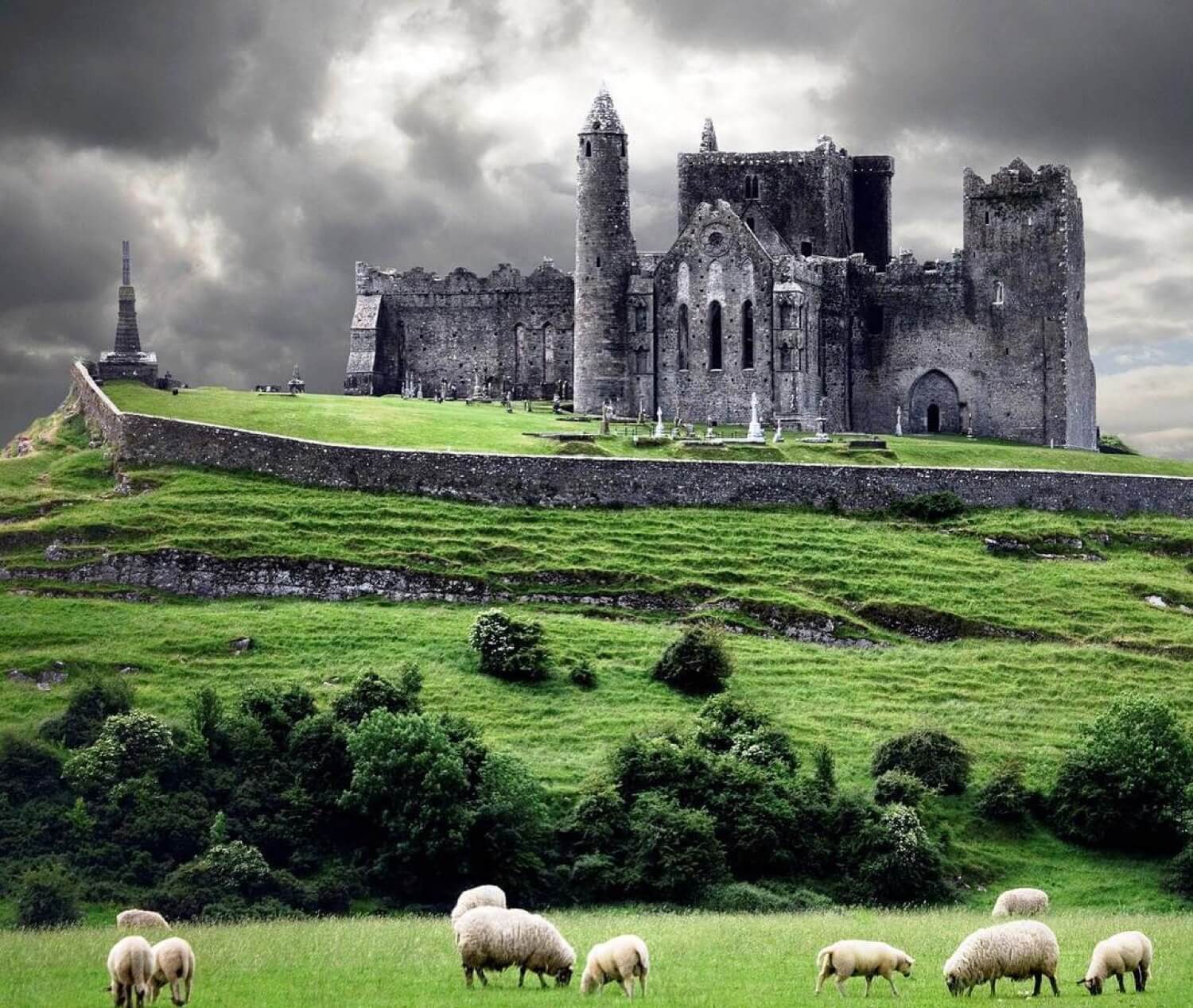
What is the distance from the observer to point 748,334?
Answer: 114 m

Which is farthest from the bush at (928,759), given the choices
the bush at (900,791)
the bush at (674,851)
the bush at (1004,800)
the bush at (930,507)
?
the bush at (930,507)

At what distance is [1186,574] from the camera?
87.8m

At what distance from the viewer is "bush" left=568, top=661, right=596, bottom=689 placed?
7519cm

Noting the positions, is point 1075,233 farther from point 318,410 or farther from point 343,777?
point 343,777

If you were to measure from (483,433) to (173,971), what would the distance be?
204 ft

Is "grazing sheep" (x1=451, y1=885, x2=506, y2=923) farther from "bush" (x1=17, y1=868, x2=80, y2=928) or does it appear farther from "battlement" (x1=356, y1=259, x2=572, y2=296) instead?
"battlement" (x1=356, y1=259, x2=572, y2=296)

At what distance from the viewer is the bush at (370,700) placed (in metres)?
69.1

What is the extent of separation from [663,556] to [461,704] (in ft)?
50.8

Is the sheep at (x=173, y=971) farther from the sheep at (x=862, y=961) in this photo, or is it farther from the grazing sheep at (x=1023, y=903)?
the grazing sheep at (x=1023, y=903)

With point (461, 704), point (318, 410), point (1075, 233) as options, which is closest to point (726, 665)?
point (461, 704)

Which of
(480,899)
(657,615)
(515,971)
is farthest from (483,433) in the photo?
(515,971)

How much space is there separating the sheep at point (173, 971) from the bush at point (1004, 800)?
34679 millimetres

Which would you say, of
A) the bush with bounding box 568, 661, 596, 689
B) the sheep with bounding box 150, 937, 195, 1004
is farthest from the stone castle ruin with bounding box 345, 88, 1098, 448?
the sheep with bounding box 150, 937, 195, 1004

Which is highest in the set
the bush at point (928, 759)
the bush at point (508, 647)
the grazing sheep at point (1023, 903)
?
the bush at point (508, 647)
